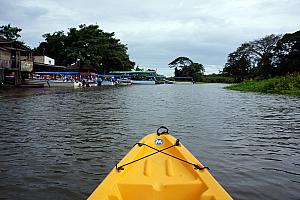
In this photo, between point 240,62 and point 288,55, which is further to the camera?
point 240,62

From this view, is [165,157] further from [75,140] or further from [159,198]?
[75,140]

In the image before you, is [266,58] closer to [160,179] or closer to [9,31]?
[9,31]

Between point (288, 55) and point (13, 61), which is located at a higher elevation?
point (288, 55)

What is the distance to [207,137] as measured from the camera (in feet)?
30.2

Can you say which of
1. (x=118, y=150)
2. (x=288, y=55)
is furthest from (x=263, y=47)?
(x=118, y=150)

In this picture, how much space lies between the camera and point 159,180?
4.14m

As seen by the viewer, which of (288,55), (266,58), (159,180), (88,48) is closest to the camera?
(159,180)

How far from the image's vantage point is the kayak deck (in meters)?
3.54

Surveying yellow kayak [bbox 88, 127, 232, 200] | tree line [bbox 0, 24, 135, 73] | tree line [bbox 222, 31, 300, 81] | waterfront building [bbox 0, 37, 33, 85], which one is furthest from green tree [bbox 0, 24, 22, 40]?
yellow kayak [bbox 88, 127, 232, 200]

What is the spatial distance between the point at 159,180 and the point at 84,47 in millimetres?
57361

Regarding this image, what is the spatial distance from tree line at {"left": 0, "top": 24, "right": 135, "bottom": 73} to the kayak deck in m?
53.1

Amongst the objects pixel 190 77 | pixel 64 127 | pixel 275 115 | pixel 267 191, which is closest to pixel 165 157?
pixel 267 191

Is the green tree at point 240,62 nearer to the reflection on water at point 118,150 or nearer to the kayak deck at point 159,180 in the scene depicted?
the reflection on water at point 118,150

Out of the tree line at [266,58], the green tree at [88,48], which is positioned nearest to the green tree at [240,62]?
the tree line at [266,58]
